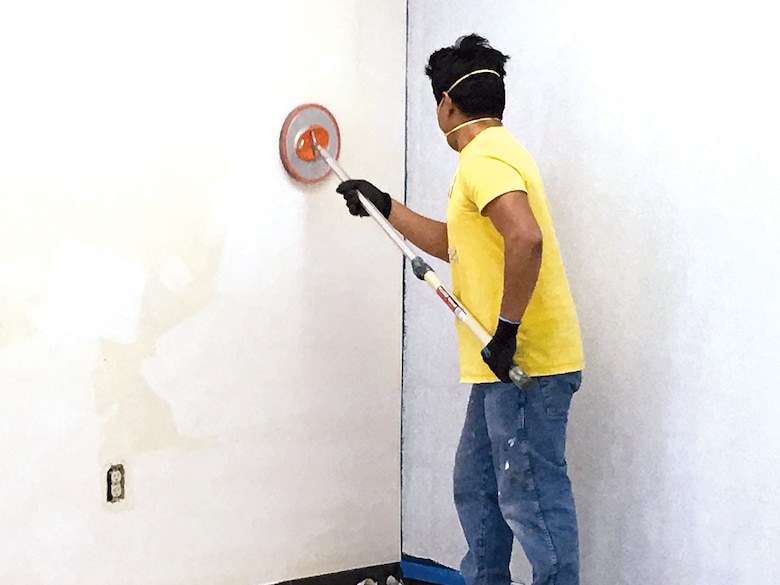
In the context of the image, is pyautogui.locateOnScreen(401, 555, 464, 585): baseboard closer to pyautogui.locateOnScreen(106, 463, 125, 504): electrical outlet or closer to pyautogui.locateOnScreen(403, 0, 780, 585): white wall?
pyautogui.locateOnScreen(403, 0, 780, 585): white wall

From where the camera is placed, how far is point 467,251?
180 centimetres

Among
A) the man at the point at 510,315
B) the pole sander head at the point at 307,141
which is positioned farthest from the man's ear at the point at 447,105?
the pole sander head at the point at 307,141

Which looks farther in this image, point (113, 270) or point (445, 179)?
point (445, 179)

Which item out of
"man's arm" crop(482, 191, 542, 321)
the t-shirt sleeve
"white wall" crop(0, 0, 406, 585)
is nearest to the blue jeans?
"man's arm" crop(482, 191, 542, 321)

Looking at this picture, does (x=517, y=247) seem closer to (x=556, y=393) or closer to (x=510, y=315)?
(x=510, y=315)

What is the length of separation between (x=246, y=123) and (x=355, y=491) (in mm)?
1010

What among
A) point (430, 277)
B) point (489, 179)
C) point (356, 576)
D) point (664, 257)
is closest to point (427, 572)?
point (356, 576)

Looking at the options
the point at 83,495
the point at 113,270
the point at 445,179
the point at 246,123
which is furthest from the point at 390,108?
the point at 83,495

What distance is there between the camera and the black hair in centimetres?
181

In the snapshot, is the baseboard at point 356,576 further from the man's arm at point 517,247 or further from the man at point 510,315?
the man's arm at point 517,247

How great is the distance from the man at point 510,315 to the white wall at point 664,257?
0.23 meters

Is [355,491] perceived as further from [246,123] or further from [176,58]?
A: [176,58]

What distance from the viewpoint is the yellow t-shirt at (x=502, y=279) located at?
1.75 meters

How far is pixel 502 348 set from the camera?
167 cm
